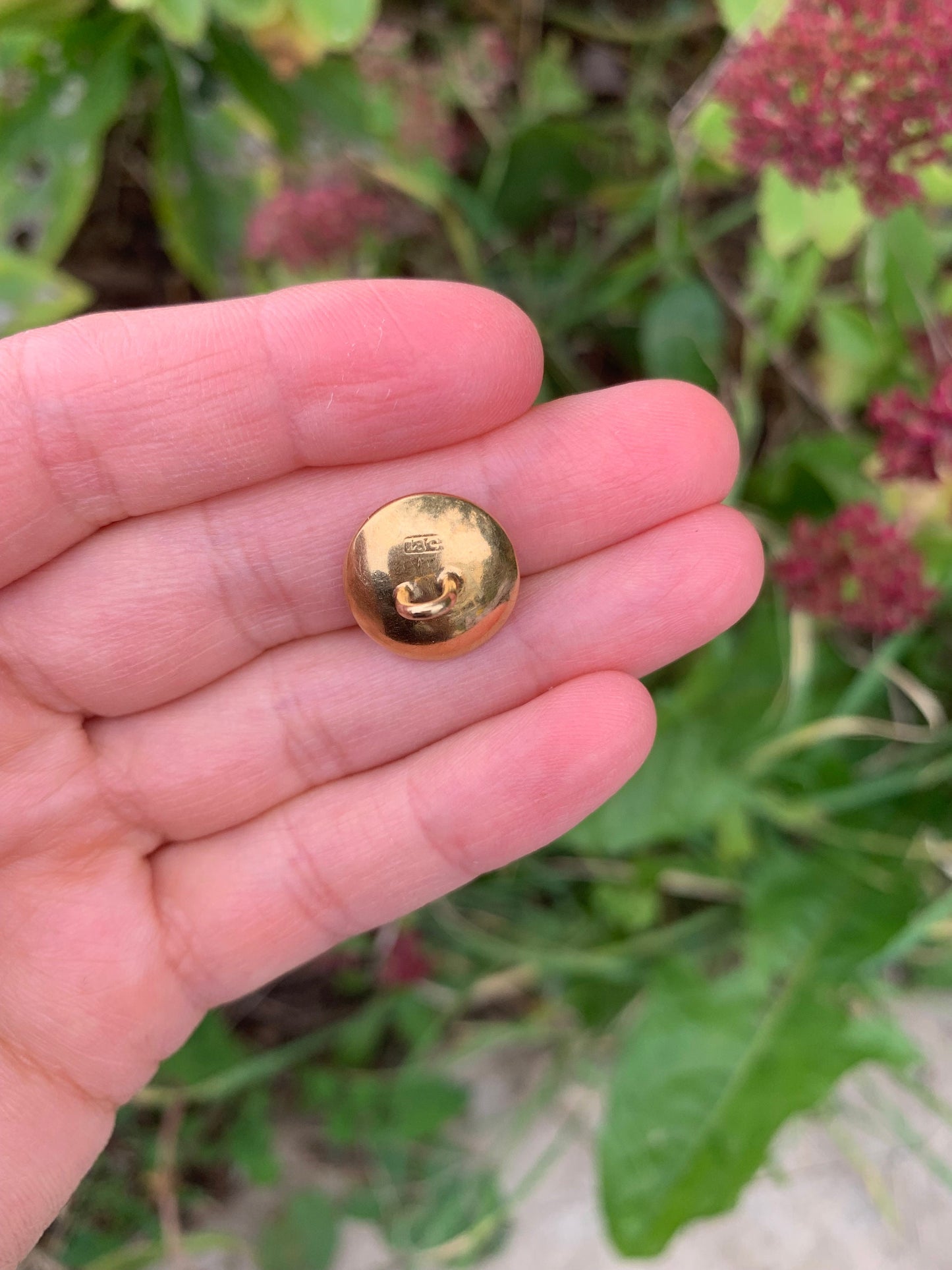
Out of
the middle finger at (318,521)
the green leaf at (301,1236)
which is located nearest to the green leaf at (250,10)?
the middle finger at (318,521)

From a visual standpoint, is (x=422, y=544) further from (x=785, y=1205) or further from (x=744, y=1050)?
(x=785, y=1205)

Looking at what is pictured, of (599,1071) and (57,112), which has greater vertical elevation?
(57,112)

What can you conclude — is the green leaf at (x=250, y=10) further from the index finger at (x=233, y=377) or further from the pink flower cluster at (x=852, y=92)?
the pink flower cluster at (x=852, y=92)

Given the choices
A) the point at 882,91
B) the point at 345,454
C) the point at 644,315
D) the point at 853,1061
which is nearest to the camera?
the point at 882,91

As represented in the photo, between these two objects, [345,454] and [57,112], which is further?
[57,112]

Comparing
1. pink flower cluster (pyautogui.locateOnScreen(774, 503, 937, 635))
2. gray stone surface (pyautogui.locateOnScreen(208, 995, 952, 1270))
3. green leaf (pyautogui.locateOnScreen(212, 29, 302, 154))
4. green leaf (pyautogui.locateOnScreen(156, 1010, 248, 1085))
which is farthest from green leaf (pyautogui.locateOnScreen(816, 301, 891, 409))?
green leaf (pyautogui.locateOnScreen(156, 1010, 248, 1085))

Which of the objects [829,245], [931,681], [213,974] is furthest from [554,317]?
[213,974]

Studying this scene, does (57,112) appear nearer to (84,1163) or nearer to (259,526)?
(259,526)
